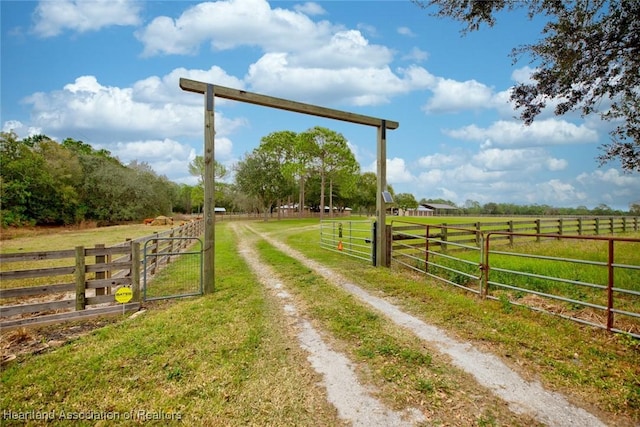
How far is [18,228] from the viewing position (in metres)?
24.8

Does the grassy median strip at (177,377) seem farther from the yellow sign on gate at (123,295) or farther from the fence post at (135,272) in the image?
the fence post at (135,272)

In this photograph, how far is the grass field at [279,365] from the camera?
2826 mm

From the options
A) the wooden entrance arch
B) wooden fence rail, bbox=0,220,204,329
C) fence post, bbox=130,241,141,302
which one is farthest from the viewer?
the wooden entrance arch

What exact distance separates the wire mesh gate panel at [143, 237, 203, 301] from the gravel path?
3308 mm

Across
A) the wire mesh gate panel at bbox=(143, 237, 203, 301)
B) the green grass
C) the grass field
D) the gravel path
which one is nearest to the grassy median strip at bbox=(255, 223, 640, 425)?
the grass field

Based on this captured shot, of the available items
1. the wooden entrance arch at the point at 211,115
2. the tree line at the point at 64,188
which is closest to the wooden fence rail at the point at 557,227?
the wooden entrance arch at the point at 211,115

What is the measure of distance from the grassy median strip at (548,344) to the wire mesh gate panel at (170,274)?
13.6ft

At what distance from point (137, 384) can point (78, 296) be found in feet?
10.9

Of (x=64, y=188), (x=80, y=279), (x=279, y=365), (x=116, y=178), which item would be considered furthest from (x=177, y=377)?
(x=116, y=178)

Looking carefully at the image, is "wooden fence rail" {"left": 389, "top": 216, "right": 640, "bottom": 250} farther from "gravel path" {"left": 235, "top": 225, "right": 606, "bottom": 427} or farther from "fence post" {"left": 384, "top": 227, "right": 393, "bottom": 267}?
"gravel path" {"left": 235, "top": 225, "right": 606, "bottom": 427}

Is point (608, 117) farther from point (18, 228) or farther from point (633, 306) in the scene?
point (18, 228)

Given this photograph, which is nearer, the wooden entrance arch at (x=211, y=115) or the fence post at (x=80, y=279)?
the fence post at (x=80, y=279)

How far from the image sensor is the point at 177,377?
10.9 feet

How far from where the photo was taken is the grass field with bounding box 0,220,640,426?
2.83 m
